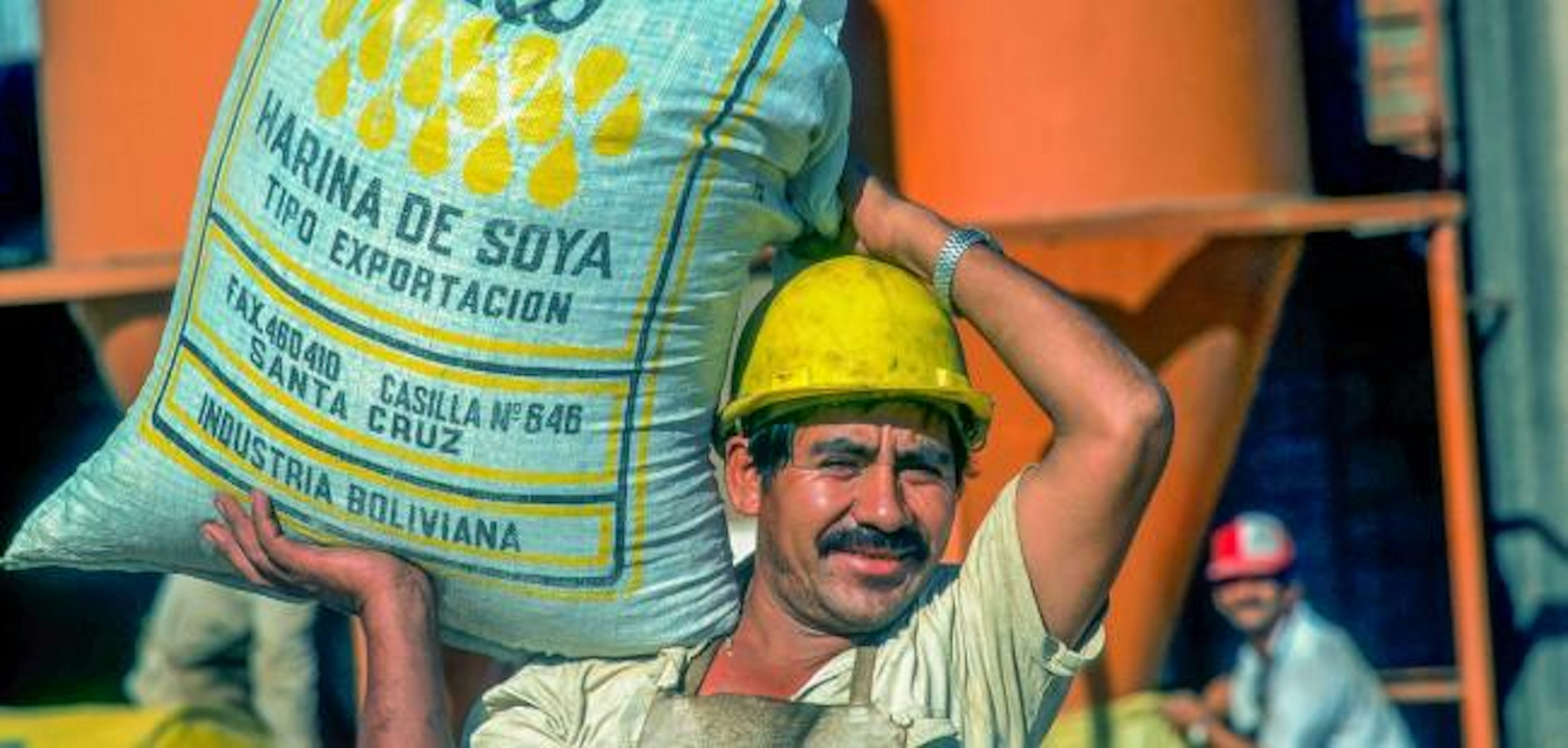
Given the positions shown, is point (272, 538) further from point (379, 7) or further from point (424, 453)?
point (379, 7)

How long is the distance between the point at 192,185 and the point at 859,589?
111 inches

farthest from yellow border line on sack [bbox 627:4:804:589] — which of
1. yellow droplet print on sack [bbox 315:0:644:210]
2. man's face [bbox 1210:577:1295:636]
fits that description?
man's face [bbox 1210:577:1295:636]

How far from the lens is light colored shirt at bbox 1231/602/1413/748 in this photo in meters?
6.19

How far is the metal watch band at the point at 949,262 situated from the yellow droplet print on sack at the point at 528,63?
1.72 feet

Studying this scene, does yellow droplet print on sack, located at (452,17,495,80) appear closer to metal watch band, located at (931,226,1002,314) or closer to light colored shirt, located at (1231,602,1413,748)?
metal watch band, located at (931,226,1002,314)

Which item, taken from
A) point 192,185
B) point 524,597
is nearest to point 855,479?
point 524,597

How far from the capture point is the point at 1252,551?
6410 millimetres

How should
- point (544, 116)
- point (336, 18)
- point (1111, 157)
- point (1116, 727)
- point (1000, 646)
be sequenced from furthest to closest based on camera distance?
point (1116, 727) → point (1111, 157) → point (1000, 646) → point (336, 18) → point (544, 116)

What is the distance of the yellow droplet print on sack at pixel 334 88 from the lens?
3.17 meters

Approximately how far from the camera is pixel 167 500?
334cm

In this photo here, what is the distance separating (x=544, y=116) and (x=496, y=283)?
182 millimetres

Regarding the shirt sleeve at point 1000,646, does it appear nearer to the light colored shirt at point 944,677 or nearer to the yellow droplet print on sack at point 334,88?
the light colored shirt at point 944,677

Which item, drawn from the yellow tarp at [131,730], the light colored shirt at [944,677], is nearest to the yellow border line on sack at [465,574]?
the light colored shirt at [944,677]

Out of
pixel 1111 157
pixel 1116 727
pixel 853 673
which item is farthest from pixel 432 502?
pixel 1116 727
